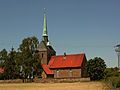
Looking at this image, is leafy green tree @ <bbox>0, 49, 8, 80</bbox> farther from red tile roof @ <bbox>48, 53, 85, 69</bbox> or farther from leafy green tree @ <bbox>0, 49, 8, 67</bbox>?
red tile roof @ <bbox>48, 53, 85, 69</bbox>

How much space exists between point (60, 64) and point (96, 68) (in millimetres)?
23301

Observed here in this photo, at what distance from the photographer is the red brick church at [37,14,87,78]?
102m

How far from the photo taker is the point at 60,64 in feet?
Result: 347

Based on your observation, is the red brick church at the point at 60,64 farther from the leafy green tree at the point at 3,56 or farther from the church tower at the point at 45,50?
the leafy green tree at the point at 3,56

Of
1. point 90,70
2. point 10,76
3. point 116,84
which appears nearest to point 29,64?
point 10,76

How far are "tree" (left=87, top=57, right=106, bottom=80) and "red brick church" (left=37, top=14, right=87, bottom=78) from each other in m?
14.8

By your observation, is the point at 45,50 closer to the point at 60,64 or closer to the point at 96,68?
the point at 60,64

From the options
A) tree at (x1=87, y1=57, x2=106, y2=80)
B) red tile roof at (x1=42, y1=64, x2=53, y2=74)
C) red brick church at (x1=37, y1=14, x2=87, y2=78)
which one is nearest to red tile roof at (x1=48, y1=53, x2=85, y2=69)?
red brick church at (x1=37, y1=14, x2=87, y2=78)

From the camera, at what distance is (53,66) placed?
10569cm

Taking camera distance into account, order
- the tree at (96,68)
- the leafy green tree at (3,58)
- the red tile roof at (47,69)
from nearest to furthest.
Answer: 1. the tree at (96,68)
2. the leafy green tree at (3,58)
3. the red tile roof at (47,69)

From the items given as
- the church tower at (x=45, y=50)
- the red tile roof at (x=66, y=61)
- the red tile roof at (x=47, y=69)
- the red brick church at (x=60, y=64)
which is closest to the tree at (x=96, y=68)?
the red brick church at (x=60, y=64)

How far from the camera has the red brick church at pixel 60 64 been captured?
4013 inches

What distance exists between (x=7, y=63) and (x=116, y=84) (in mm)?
57868

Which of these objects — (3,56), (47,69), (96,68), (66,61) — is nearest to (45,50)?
(47,69)
